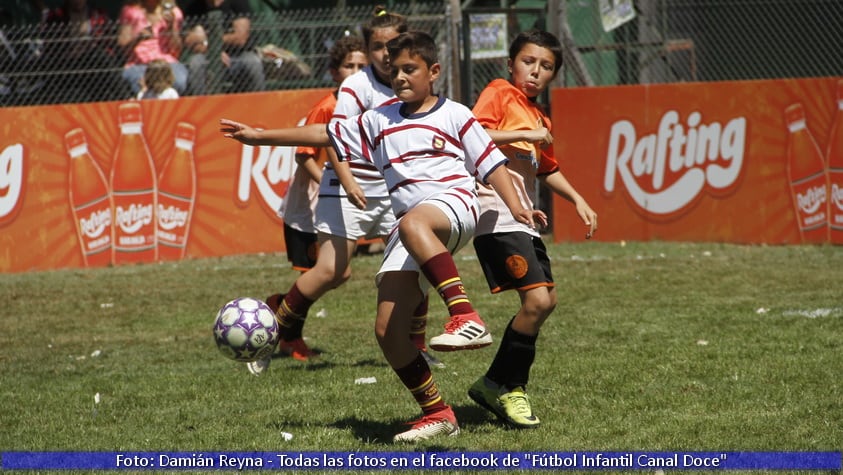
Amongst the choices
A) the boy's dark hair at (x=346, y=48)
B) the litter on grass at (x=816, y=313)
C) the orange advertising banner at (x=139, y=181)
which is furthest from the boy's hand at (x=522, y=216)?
the orange advertising banner at (x=139, y=181)

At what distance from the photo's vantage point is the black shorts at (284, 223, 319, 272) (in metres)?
7.94

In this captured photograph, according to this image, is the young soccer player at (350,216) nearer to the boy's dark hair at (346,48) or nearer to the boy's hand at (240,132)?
the boy's dark hair at (346,48)

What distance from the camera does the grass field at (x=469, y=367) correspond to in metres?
5.34

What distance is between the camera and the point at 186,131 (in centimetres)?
1263

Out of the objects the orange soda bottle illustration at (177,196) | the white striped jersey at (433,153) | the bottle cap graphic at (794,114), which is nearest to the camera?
the white striped jersey at (433,153)

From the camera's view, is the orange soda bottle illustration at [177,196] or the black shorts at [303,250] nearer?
the black shorts at [303,250]

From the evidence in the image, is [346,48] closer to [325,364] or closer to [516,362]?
[325,364]

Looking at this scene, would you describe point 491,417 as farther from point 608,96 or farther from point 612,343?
point 608,96

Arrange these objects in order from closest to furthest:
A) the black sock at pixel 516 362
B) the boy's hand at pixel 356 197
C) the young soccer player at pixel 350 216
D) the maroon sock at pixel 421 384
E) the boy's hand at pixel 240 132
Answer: the maroon sock at pixel 421 384
the boy's hand at pixel 240 132
the black sock at pixel 516 362
the boy's hand at pixel 356 197
the young soccer player at pixel 350 216

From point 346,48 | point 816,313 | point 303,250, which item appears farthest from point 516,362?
point 816,313

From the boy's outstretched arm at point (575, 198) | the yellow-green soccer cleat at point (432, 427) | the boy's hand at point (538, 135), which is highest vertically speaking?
the boy's hand at point (538, 135)

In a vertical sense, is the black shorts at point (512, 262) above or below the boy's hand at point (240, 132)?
A: below

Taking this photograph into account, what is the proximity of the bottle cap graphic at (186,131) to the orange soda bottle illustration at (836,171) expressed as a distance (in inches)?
258

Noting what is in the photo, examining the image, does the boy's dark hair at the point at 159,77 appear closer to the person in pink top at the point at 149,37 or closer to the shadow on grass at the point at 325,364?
the person in pink top at the point at 149,37
